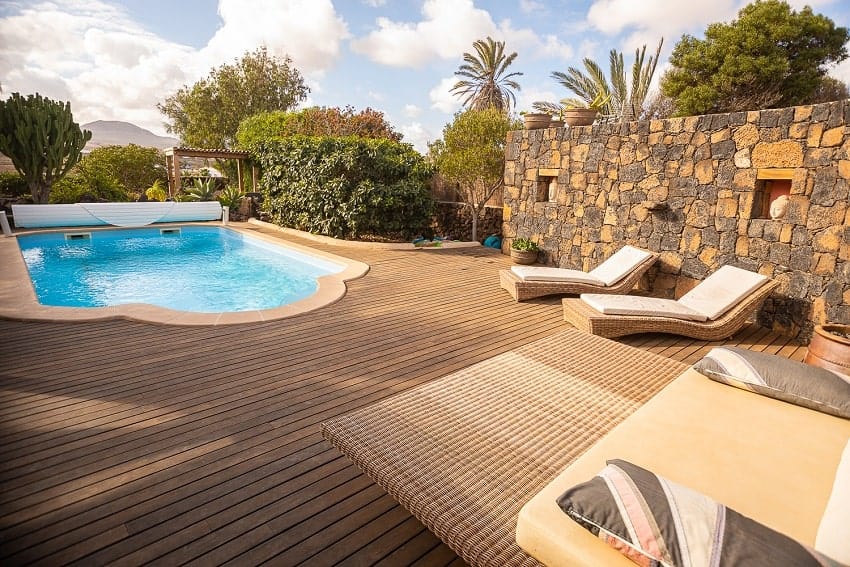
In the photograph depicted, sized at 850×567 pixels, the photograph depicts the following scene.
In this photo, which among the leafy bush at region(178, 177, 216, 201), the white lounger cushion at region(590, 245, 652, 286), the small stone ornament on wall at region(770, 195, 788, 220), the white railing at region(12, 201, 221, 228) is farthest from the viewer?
the leafy bush at region(178, 177, 216, 201)

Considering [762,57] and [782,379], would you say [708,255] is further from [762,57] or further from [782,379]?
[762,57]

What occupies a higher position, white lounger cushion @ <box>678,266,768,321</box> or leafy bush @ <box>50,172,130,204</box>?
leafy bush @ <box>50,172,130,204</box>

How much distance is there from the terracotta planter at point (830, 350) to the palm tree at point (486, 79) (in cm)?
2399

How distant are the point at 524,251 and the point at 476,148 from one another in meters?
3.24

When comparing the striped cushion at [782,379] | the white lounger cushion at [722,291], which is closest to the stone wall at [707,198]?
the white lounger cushion at [722,291]

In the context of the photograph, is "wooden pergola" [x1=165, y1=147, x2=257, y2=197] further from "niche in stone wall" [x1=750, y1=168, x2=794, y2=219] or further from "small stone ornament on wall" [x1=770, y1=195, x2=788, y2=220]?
"small stone ornament on wall" [x1=770, y1=195, x2=788, y2=220]

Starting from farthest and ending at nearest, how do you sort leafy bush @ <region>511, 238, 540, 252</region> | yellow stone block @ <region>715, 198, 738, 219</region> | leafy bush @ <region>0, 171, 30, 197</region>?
1. leafy bush @ <region>0, 171, 30, 197</region>
2. leafy bush @ <region>511, 238, 540, 252</region>
3. yellow stone block @ <region>715, 198, 738, 219</region>

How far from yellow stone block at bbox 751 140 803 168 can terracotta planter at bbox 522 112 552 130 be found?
3374 millimetres

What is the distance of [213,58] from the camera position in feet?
84.4

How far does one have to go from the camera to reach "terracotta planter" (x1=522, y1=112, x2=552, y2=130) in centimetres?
762

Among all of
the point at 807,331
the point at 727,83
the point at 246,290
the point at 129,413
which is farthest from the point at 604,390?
the point at 727,83

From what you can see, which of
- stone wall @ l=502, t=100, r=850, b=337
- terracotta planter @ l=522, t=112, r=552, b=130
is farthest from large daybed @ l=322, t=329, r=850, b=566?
terracotta planter @ l=522, t=112, r=552, b=130

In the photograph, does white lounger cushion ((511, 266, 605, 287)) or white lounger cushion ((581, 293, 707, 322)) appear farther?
white lounger cushion ((511, 266, 605, 287))

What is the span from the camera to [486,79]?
25875 millimetres
